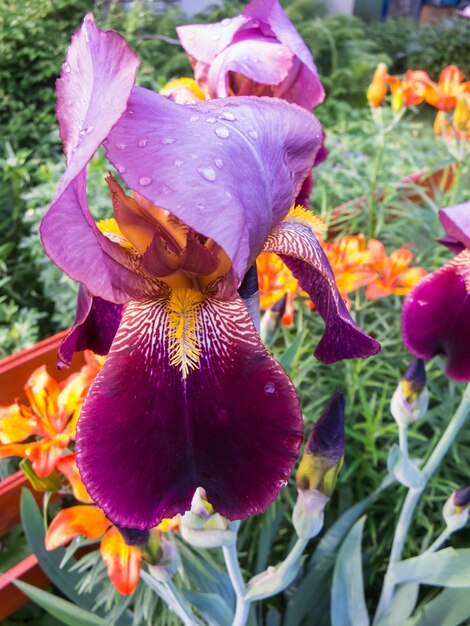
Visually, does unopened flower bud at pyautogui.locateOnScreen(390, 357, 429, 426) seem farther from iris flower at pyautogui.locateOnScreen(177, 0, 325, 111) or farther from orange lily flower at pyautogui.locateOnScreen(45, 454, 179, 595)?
iris flower at pyautogui.locateOnScreen(177, 0, 325, 111)

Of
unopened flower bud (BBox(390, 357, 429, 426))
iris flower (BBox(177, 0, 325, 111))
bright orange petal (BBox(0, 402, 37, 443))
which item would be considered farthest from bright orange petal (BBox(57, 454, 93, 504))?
iris flower (BBox(177, 0, 325, 111))

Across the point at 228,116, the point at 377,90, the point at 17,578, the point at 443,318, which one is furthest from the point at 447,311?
the point at 377,90

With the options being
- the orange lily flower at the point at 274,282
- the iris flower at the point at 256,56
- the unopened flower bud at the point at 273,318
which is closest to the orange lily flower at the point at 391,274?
the orange lily flower at the point at 274,282

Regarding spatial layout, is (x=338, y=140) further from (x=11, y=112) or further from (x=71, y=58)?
(x=71, y=58)

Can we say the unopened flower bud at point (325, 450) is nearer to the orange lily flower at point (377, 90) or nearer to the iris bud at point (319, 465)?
the iris bud at point (319, 465)

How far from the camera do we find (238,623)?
95 centimetres

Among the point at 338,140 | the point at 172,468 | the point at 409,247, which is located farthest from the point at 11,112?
the point at 172,468

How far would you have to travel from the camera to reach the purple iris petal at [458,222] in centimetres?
96

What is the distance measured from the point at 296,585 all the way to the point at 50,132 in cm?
278

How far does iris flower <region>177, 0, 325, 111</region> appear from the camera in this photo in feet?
3.16

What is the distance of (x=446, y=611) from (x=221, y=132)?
94 centimetres

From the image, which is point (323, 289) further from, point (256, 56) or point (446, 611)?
point (446, 611)

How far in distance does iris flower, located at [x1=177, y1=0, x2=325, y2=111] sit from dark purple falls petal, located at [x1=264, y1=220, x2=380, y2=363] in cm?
38

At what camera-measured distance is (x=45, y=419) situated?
113 cm
